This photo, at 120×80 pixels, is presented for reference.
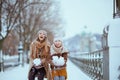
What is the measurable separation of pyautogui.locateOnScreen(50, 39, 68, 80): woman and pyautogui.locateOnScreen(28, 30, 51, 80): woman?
0.18m

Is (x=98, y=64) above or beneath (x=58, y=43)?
beneath

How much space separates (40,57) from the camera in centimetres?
1030

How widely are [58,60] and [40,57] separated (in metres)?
0.47

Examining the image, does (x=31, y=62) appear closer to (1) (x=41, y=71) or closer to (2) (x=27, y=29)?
(1) (x=41, y=71)

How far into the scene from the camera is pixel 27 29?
158ft

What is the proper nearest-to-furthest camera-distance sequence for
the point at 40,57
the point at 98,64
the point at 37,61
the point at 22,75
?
the point at 37,61 < the point at 40,57 < the point at 98,64 < the point at 22,75

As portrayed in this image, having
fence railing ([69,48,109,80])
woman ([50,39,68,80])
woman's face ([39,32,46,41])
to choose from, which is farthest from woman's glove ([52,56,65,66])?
fence railing ([69,48,109,80])

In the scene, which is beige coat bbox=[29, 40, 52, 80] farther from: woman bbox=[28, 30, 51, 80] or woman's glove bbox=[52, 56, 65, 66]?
woman's glove bbox=[52, 56, 65, 66]

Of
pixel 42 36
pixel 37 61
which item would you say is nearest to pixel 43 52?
pixel 37 61

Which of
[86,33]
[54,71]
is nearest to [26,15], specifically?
[54,71]

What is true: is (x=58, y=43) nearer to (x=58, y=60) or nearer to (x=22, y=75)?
(x=58, y=60)

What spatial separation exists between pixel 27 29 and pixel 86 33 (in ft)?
259

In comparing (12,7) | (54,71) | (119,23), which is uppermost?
(12,7)

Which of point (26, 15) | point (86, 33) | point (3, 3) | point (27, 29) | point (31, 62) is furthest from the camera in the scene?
point (86, 33)
